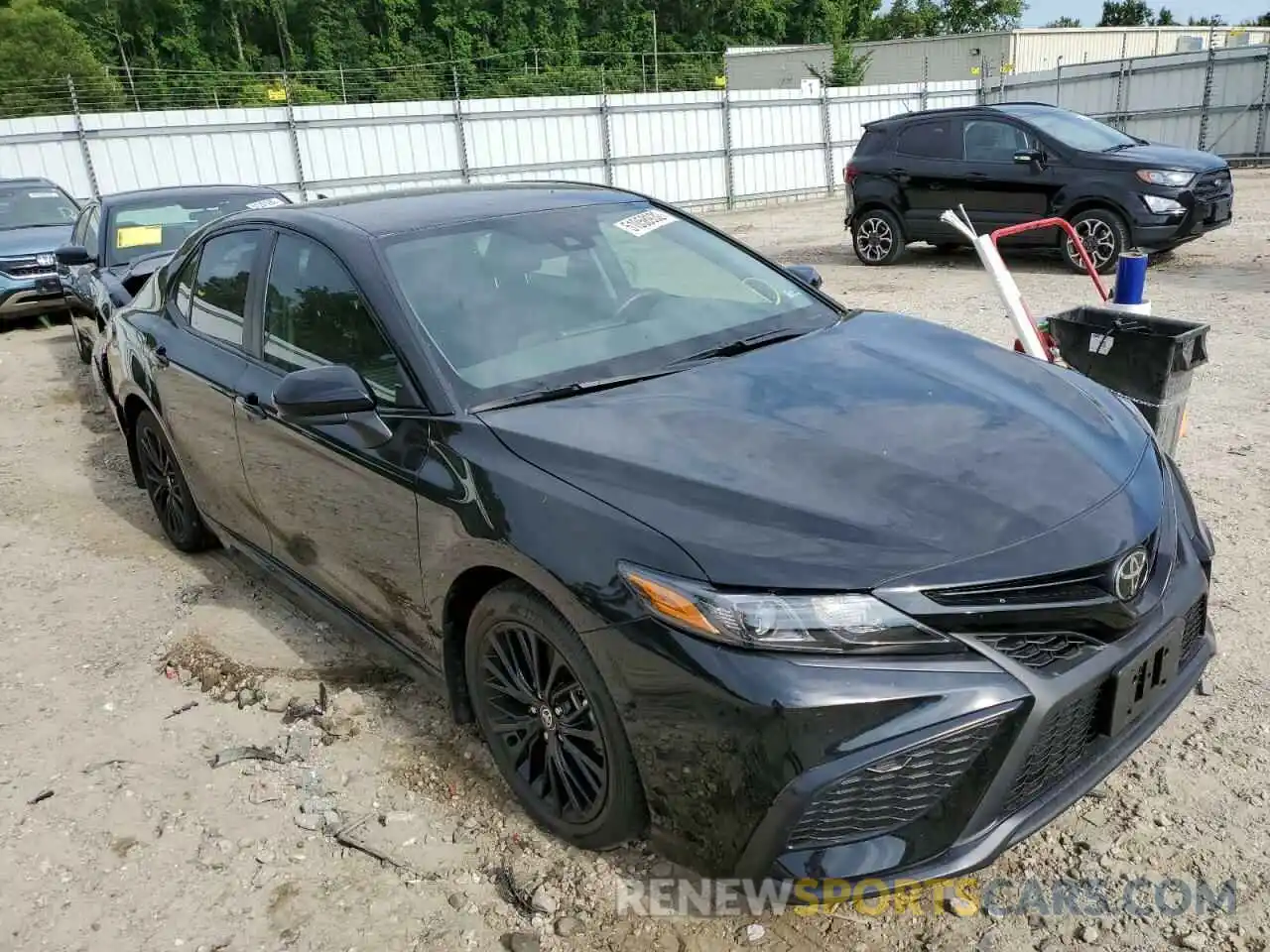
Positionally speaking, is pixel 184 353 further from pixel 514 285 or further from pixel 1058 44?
pixel 1058 44

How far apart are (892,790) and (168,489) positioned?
159 inches

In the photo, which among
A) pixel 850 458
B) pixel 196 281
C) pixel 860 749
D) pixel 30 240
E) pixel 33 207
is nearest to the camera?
pixel 860 749

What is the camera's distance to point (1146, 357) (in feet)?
13.4

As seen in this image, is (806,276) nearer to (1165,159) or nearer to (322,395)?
(322,395)

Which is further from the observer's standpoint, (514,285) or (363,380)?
(514,285)

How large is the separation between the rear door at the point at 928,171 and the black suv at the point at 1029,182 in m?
0.01

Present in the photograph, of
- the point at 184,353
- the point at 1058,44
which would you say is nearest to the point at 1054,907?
the point at 184,353

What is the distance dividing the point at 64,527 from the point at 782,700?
484cm

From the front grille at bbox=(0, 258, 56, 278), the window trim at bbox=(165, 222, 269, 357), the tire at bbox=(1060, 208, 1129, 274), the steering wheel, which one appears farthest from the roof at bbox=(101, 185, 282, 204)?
the tire at bbox=(1060, 208, 1129, 274)

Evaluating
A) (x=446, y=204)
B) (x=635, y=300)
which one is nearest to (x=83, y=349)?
(x=446, y=204)

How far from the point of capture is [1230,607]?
3.52 metres

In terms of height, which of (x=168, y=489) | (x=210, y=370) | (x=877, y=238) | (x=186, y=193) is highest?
(x=186, y=193)

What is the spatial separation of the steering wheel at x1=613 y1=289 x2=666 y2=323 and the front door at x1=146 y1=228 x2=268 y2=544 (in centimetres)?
146

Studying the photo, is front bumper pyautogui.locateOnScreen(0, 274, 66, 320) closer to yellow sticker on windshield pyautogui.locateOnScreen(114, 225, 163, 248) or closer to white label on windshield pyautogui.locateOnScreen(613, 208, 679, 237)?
yellow sticker on windshield pyautogui.locateOnScreen(114, 225, 163, 248)
